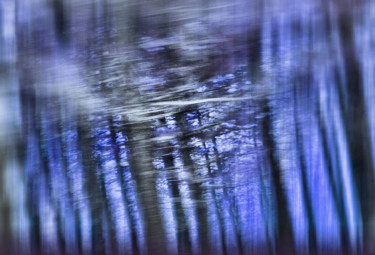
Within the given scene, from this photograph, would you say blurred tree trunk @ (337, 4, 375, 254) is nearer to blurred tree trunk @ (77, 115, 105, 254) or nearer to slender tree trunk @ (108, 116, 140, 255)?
slender tree trunk @ (108, 116, 140, 255)

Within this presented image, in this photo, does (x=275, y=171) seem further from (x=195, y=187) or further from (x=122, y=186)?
(x=122, y=186)

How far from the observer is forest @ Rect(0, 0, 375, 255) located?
1.61m

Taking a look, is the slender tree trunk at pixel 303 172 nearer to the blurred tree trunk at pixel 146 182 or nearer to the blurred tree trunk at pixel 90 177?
the blurred tree trunk at pixel 146 182

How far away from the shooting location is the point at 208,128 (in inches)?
64.3

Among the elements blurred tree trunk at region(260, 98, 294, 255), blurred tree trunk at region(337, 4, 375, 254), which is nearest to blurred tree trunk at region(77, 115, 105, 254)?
blurred tree trunk at region(260, 98, 294, 255)

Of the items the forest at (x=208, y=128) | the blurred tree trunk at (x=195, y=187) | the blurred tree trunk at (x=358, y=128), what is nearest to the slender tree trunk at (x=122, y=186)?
the forest at (x=208, y=128)

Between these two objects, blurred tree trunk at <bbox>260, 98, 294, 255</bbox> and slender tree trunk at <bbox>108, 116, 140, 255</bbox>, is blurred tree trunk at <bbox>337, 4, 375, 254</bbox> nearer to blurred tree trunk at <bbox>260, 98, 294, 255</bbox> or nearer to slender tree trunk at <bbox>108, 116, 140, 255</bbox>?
blurred tree trunk at <bbox>260, 98, 294, 255</bbox>

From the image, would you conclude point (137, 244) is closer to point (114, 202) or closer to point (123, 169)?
point (114, 202)

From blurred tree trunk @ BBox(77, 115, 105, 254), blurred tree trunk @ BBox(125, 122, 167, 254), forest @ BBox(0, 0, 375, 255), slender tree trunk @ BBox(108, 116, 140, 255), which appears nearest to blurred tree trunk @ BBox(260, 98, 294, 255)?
forest @ BBox(0, 0, 375, 255)

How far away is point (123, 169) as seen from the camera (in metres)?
1.68

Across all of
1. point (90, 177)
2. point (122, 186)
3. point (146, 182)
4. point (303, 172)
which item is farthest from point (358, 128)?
point (90, 177)

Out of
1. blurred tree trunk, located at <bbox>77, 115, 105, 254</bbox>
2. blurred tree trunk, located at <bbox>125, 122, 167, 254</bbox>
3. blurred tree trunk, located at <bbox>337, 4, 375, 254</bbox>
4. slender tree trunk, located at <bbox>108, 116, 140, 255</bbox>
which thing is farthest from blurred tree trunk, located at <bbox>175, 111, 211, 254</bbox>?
blurred tree trunk, located at <bbox>337, 4, 375, 254</bbox>

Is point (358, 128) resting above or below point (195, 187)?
above

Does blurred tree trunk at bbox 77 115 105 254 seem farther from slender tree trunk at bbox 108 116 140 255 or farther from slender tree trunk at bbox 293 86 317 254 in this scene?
slender tree trunk at bbox 293 86 317 254
